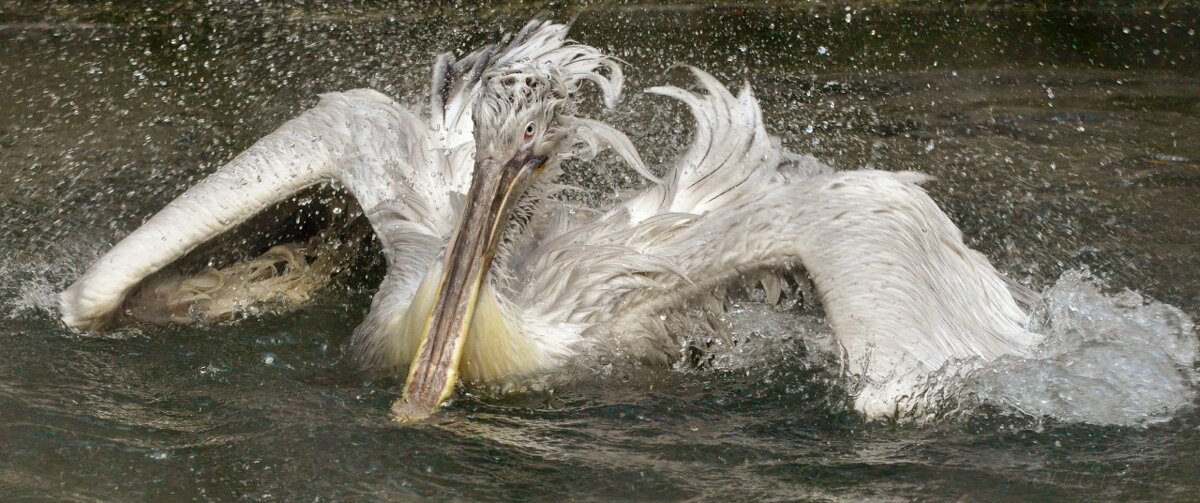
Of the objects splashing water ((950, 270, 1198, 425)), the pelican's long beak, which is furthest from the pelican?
splashing water ((950, 270, 1198, 425))

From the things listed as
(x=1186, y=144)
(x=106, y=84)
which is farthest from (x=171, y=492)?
(x=1186, y=144)

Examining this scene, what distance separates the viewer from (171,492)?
3109 mm

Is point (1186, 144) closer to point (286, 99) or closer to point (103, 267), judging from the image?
point (286, 99)

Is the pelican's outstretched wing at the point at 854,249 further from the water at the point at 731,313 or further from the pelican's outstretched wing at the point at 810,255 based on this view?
the water at the point at 731,313

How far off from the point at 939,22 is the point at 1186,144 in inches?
85.1

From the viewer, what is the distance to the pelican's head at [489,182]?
3521mm

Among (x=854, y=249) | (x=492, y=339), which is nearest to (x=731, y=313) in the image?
(x=854, y=249)

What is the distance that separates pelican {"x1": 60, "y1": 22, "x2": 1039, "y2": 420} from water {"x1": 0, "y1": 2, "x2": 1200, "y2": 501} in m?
0.13

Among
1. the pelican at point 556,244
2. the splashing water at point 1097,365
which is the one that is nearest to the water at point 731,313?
the splashing water at point 1097,365

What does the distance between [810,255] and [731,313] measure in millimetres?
369

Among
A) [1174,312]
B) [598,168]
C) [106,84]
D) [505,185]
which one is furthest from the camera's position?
[106,84]

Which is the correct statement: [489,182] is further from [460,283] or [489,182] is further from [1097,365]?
[1097,365]

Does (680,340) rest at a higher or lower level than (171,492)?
higher

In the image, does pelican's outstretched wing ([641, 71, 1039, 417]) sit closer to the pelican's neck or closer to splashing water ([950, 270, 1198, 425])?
splashing water ([950, 270, 1198, 425])
